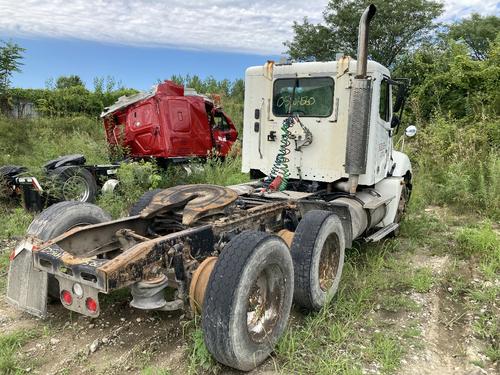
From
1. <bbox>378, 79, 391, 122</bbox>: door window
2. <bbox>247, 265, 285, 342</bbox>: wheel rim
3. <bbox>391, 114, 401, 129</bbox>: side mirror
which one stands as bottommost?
<bbox>247, 265, 285, 342</bbox>: wheel rim

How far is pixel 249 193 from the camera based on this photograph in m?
5.27

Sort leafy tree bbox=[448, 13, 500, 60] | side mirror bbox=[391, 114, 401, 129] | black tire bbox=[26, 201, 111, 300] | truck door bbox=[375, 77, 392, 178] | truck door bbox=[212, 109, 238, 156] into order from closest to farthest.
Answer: black tire bbox=[26, 201, 111, 300], truck door bbox=[375, 77, 392, 178], side mirror bbox=[391, 114, 401, 129], truck door bbox=[212, 109, 238, 156], leafy tree bbox=[448, 13, 500, 60]

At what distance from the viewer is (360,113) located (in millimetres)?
5258

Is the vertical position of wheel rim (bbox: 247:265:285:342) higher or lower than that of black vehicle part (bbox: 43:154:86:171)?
lower

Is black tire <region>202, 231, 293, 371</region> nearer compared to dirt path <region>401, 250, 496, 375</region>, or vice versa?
black tire <region>202, 231, 293, 371</region>

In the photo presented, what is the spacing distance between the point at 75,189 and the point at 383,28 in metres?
21.6

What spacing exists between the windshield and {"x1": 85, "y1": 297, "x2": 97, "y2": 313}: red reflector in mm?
3717

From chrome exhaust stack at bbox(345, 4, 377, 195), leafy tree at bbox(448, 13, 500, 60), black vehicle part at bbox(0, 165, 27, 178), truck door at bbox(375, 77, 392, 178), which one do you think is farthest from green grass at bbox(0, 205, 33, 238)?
leafy tree at bbox(448, 13, 500, 60)

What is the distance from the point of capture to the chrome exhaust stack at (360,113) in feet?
16.7

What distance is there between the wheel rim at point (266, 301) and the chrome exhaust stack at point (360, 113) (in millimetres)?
2456

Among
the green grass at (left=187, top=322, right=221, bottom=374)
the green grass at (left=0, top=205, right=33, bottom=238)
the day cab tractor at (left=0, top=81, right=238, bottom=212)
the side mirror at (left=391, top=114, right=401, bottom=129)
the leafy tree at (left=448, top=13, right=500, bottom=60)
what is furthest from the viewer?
the leafy tree at (left=448, top=13, right=500, bottom=60)

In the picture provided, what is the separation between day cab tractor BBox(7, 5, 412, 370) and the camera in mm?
2977

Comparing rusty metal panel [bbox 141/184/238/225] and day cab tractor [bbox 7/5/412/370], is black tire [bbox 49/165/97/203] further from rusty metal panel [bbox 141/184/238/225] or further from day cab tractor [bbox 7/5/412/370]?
rusty metal panel [bbox 141/184/238/225]

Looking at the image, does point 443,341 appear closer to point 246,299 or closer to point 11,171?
point 246,299
